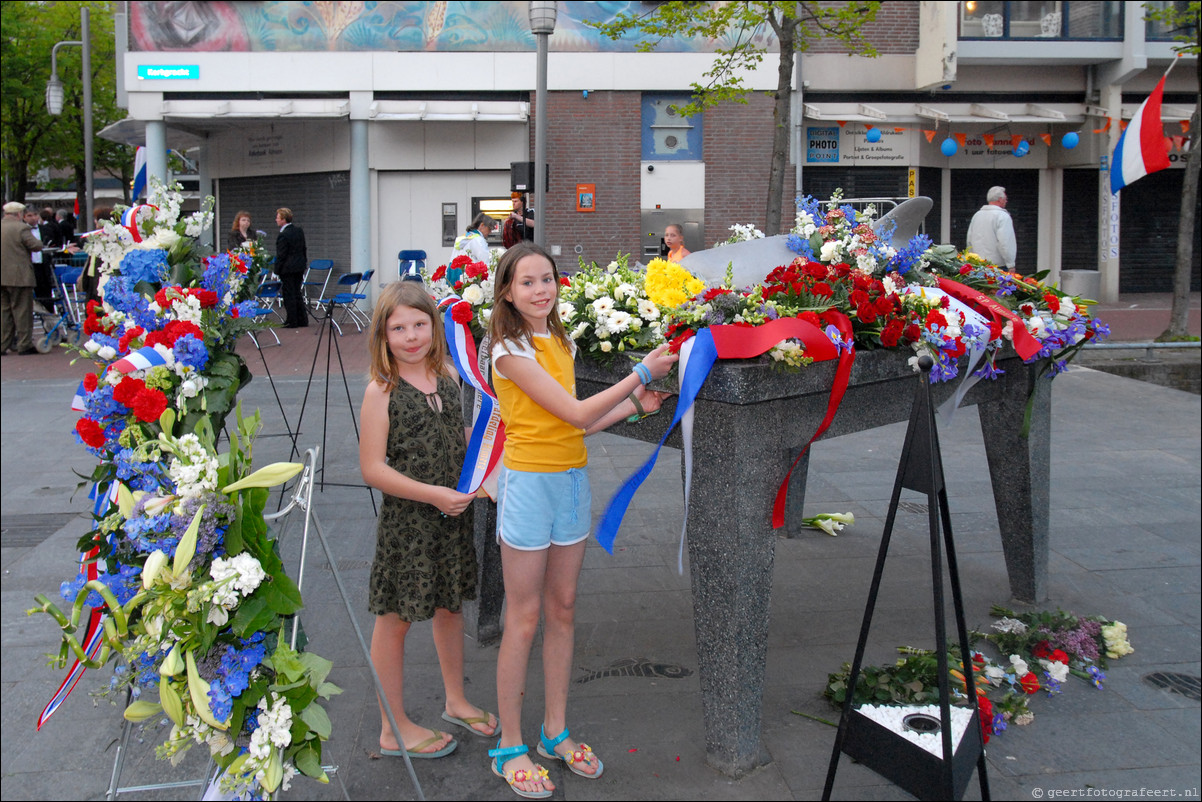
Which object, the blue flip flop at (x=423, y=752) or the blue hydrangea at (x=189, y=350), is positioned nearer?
the blue flip flop at (x=423, y=752)

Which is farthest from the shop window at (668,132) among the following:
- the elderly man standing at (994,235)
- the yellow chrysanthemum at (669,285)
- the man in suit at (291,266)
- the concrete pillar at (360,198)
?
the yellow chrysanthemum at (669,285)

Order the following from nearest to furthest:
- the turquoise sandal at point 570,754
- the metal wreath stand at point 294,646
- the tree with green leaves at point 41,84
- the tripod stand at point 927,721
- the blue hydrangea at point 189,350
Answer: the tripod stand at point 927,721 < the metal wreath stand at point 294,646 < the turquoise sandal at point 570,754 < the blue hydrangea at point 189,350 < the tree with green leaves at point 41,84

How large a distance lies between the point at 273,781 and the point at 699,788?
133cm

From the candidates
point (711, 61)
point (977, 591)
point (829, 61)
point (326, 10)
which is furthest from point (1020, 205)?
point (977, 591)

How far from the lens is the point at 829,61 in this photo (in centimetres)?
1977

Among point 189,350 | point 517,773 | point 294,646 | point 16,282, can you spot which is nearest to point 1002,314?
point 517,773

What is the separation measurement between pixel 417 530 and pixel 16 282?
1232 centimetres

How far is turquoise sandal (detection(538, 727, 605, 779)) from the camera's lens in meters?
3.36

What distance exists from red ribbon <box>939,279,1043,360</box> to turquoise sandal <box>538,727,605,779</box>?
215 centimetres

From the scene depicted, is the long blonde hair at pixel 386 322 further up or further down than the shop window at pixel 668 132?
further down

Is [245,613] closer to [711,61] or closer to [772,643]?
[772,643]

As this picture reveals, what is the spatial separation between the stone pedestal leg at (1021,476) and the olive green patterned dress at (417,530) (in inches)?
98.0

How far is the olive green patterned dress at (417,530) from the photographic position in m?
3.41

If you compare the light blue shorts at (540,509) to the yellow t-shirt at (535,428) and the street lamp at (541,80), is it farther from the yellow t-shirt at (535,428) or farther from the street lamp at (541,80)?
the street lamp at (541,80)
